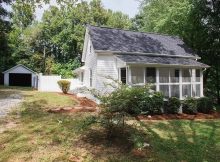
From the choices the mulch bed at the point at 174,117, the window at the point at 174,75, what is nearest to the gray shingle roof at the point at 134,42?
the window at the point at 174,75

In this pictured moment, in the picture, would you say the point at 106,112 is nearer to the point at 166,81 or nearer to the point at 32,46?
the point at 166,81

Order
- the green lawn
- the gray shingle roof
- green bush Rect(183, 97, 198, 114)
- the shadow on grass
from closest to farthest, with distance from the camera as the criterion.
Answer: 1. the green lawn
2. the shadow on grass
3. green bush Rect(183, 97, 198, 114)
4. the gray shingle roof

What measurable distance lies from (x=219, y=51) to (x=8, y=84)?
32.7 m

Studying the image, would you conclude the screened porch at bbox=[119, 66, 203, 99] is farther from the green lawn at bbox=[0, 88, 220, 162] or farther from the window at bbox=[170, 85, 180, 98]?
the green lawn at bbox=[0, 88, 220, 162]

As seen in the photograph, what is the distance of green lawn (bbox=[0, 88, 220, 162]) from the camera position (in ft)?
27.9

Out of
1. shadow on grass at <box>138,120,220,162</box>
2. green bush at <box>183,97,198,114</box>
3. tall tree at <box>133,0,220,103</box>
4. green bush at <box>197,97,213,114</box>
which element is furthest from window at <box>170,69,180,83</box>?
shadow on grass at <box>138,120,220,162</box>

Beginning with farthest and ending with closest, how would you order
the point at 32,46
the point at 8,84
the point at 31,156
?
the point at 32,46
the point at 8,84
the point at 31,156

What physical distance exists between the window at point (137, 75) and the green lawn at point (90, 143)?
6.54m

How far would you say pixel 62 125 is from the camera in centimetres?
1202

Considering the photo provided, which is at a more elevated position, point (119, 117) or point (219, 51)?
point (219, 51)

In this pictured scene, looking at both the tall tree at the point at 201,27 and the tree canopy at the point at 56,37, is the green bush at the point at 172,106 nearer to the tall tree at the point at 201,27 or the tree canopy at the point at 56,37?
the tall tree at the point at 201,27

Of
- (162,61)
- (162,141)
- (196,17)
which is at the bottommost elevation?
(162,141)

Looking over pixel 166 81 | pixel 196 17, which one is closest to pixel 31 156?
pixel 166 81

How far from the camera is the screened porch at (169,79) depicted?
2016cm
